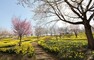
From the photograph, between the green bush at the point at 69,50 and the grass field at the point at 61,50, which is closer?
the green bush at the point at 69,50

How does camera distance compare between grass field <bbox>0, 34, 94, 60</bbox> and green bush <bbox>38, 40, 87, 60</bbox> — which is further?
grass field <bbox>0, 34, 94, 60</bbox>

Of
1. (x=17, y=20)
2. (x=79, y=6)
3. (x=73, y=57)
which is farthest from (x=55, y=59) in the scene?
(x=17, y=20)

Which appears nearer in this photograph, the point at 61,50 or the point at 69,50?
the point at 69,50

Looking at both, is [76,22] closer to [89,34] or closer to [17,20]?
[89,34]

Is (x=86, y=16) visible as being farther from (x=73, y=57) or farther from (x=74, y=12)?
(x=73, y=57)

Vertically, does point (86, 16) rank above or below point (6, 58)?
above

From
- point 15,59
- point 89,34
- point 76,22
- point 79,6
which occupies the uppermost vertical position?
point 79,6

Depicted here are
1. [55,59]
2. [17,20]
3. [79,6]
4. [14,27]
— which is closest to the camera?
[55,59]

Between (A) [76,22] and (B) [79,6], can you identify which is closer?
(B) [79,6]

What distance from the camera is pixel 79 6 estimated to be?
21.4m

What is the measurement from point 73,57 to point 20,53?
773 cm

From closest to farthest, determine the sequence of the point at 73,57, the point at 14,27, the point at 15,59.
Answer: the point at 73,57, the point at 15,59, the point at 14,27

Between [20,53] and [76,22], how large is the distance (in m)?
7.68

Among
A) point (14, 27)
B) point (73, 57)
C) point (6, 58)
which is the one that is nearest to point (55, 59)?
point (73, 57)
